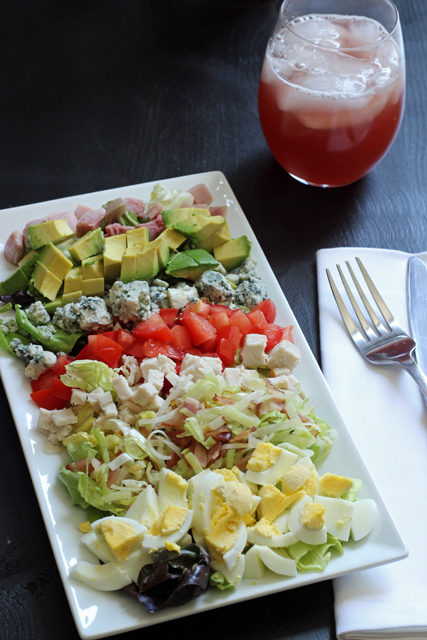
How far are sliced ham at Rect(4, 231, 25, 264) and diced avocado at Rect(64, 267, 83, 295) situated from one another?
256 millimetres

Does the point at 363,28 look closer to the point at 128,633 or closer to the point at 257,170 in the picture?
the point at 257,170

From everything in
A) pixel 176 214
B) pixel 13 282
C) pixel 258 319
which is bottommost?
pixel 13 282

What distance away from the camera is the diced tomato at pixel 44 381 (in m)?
1.93

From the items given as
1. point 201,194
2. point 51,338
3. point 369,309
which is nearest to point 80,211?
point 201,194

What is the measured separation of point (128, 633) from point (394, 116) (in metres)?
1.97

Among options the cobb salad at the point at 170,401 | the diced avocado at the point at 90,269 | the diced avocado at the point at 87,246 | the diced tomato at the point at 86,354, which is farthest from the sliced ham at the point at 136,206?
the diced tomato at the point at 86,354

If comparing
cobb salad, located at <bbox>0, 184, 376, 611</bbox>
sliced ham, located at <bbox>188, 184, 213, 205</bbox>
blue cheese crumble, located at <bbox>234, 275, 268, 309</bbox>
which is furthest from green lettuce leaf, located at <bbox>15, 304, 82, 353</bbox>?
sliced ham, located at <bbox>188, 184, 213, 205</bbox>

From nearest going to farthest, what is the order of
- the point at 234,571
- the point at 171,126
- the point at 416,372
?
the point at 234,571
the point at 416,372
the point at 171,126

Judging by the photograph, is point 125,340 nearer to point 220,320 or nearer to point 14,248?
point 220,320

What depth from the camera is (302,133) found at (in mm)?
2348

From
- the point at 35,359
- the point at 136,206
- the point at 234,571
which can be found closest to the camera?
the point at 234,571

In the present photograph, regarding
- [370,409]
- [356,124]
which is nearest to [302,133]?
[356,124]

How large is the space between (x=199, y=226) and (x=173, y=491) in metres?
1.00

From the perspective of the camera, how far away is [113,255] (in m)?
2.13
